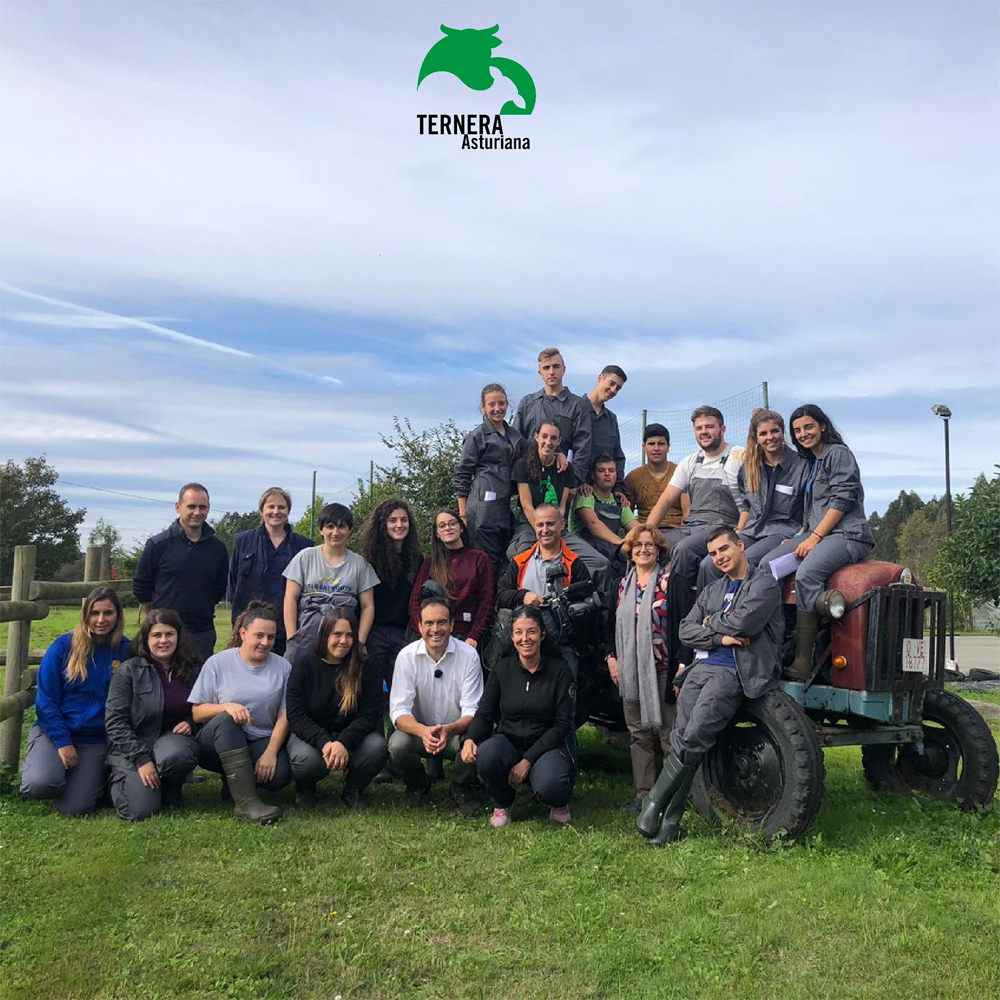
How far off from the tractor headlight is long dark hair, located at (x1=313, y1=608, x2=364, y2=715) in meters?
2.80

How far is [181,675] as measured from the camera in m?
5.99

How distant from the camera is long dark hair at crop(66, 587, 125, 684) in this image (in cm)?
586

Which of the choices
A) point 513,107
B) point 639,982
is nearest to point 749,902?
point 639,982

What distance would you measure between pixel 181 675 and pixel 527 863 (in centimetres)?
261

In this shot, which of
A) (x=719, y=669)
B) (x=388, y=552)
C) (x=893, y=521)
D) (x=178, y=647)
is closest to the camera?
(x=719, y=669)

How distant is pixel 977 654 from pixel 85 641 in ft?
66.0

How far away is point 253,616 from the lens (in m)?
5.88

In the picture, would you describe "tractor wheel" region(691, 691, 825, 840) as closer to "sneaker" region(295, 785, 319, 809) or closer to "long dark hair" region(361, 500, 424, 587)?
"sneaker" region(295, 785, 319, 809)

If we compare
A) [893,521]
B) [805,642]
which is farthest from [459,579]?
[893,521]

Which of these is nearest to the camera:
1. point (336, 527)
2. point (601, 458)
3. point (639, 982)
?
point (639, 982)

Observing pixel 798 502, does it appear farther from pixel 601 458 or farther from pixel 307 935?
pixel 307 935

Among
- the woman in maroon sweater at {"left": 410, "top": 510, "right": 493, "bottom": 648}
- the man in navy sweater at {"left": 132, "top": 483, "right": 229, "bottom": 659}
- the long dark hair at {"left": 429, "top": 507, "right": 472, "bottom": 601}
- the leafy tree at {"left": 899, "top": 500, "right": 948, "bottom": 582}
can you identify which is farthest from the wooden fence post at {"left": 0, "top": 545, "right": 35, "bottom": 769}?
the leafy tree at {"left": 899, "top": 500, "right": 948, "bottom": 582}

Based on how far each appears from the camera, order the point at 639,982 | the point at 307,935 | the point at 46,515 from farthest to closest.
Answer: the point at 46,515, the point at 307,935, the point at 639,982

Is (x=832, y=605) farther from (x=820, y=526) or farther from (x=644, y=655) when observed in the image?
(x=644, y=655)
